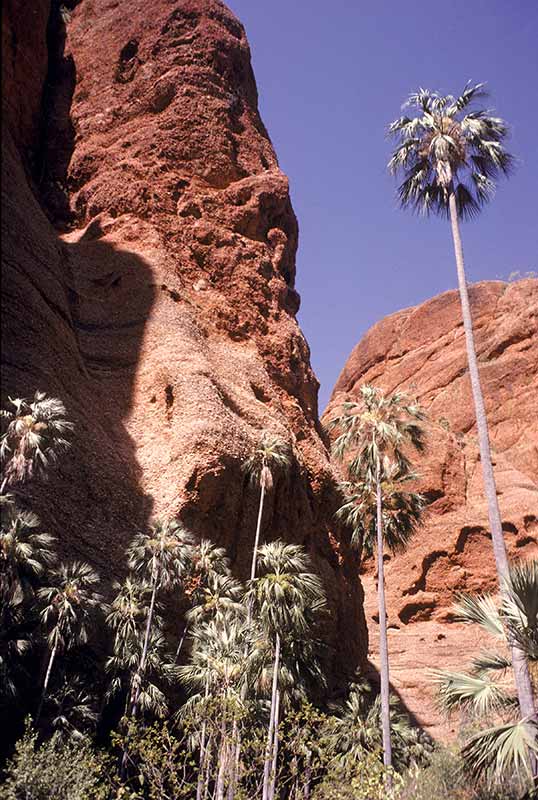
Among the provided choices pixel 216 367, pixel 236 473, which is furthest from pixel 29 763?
pixel 216 367

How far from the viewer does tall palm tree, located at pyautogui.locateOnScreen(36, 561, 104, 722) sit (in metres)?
19.9

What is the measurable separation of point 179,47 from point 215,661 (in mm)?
40165

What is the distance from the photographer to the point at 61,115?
151ft

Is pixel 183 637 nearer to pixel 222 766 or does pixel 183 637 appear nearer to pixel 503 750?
pixel 222 766

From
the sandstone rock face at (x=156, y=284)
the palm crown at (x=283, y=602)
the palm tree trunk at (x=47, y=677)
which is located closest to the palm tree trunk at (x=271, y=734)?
the palm crown at (x=283, y=602)

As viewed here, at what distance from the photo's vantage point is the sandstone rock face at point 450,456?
40.3m

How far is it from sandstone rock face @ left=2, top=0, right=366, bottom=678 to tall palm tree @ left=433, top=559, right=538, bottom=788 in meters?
14.2

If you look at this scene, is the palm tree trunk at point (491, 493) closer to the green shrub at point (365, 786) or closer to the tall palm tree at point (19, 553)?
the green shrub at point (365, 786)

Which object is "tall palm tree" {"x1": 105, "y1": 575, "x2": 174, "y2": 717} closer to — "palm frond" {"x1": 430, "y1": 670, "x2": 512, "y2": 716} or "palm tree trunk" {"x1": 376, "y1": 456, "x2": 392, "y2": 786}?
"palm tree trunk" {"x1": 376, "y1": 456, "x2": 392, "y2": 786}

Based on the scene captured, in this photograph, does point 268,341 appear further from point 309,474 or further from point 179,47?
point 179,47

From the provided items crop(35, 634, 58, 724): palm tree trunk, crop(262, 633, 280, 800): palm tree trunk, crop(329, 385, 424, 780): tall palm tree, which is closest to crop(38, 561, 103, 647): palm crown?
crop(35, 634, 58, 724): palm tree trunk

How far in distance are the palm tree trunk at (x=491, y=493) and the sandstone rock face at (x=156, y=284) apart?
37.2 feet

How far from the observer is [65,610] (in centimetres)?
1988

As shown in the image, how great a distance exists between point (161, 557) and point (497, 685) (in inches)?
477
